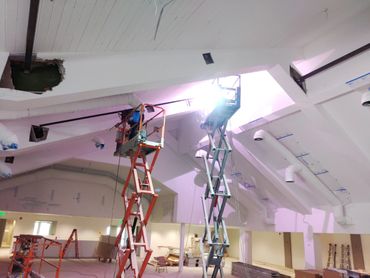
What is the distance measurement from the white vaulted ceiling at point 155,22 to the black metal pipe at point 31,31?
0.05 meters

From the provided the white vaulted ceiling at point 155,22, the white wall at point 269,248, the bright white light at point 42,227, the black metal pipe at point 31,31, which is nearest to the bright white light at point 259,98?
the white vaulted ceiling at point 155,22

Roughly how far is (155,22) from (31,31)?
1.08 m

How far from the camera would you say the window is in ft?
40.8

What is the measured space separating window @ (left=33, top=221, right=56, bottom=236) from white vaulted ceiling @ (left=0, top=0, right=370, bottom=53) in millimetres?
11775

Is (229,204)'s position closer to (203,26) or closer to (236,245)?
(236,245)

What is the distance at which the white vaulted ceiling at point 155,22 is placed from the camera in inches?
91.2

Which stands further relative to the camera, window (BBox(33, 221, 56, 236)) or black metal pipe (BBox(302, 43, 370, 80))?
window (BBox(33, 221, 56, 236))

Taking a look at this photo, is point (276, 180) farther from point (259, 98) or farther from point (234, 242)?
point (234, 242)

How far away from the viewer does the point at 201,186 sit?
970 centimetres

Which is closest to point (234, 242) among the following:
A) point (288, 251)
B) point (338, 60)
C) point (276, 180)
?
point (288, 251)

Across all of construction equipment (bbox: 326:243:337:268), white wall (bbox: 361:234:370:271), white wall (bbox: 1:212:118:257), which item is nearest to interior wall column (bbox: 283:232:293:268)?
construction equipment (bbox: 326:243:337:268)

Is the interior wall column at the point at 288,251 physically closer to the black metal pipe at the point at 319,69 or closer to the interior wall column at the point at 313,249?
the interior wall column at the point at 313,249

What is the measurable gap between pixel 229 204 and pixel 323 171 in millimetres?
4747

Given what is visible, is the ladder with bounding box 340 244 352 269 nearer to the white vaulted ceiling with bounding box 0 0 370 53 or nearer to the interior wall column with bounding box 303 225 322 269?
the interior wall column with bounding box 303 225 322 269
